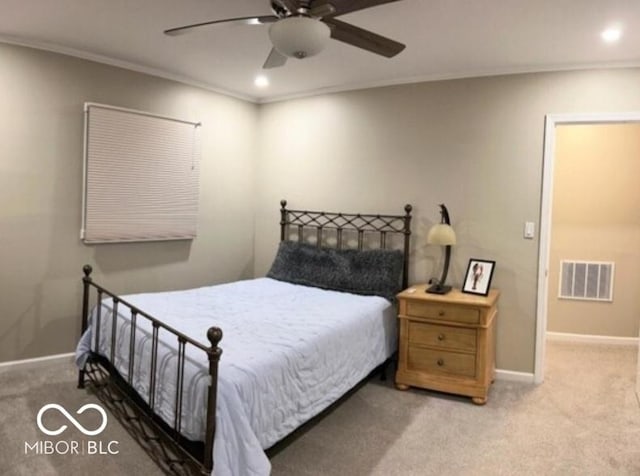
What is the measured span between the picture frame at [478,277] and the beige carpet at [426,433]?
2.54 ft

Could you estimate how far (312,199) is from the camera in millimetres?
4594

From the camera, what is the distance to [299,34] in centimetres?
186

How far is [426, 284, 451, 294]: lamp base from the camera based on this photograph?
11.6 feet

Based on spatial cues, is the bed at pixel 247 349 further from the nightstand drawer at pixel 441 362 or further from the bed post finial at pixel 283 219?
the bed post finial at pixel 283 219

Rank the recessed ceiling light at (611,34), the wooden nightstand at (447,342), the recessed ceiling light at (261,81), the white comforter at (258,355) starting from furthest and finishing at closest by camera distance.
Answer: the recessed ceiling light at (261,81), the wooden nightstand at (447,342), the recessed ceiling light at (611,34), the white comforter at (258,355)

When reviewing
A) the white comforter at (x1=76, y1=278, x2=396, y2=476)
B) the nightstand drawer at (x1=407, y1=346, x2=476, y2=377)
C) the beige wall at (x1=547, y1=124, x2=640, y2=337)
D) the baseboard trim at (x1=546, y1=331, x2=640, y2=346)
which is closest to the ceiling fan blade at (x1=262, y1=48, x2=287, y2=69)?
the white comforter at (x1=76, y1=278, x2=396, y2=476)

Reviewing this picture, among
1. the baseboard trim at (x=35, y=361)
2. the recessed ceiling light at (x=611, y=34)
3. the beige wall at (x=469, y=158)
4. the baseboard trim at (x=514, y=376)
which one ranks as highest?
the recessed ceiling light at (x=611, y=34)

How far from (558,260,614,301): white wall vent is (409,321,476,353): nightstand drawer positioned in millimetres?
2243

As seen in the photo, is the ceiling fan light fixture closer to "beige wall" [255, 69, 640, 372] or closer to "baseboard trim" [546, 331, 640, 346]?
"beige wall" [255, 69, 640, 372]

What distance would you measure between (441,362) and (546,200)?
1495 millimetres

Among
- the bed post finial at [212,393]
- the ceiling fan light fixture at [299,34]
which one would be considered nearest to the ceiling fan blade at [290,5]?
the ceiling fan light fixture at [299,34]

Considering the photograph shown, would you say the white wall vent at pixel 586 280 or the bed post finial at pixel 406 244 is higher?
the bed post finial at pixel 406 244

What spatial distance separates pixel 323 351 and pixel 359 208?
1.95 metres

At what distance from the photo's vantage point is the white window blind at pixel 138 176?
3670 mm
